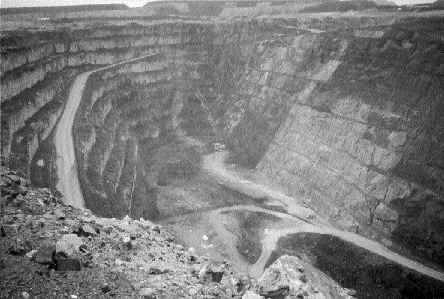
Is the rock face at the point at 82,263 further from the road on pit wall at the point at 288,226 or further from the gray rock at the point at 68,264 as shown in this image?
the road on pit wall at the point at 288,226

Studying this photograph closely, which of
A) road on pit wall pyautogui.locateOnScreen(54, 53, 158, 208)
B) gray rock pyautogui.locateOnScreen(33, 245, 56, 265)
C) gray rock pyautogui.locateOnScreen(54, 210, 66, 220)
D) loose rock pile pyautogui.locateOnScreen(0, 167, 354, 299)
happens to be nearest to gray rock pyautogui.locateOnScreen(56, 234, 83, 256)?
loose rock pile pyautogui.locateOnScreen(0, 167, 354, 299)

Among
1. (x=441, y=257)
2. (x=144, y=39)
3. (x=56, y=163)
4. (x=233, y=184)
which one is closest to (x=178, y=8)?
(x=144, y=39)

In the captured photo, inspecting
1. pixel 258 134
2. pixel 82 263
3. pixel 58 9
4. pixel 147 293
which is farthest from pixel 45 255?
pixel 58 9

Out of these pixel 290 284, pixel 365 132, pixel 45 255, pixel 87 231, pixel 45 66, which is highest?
pixel 45 66

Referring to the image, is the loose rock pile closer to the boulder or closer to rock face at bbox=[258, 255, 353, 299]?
the boulder

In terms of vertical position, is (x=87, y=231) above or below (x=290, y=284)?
above

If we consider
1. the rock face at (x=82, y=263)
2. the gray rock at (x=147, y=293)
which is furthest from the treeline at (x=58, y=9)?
the gray rock at (x=147, y=293)

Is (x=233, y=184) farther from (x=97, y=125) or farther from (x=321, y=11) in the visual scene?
(x=321, y=11)

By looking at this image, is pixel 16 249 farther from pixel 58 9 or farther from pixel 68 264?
pixel 58 9
